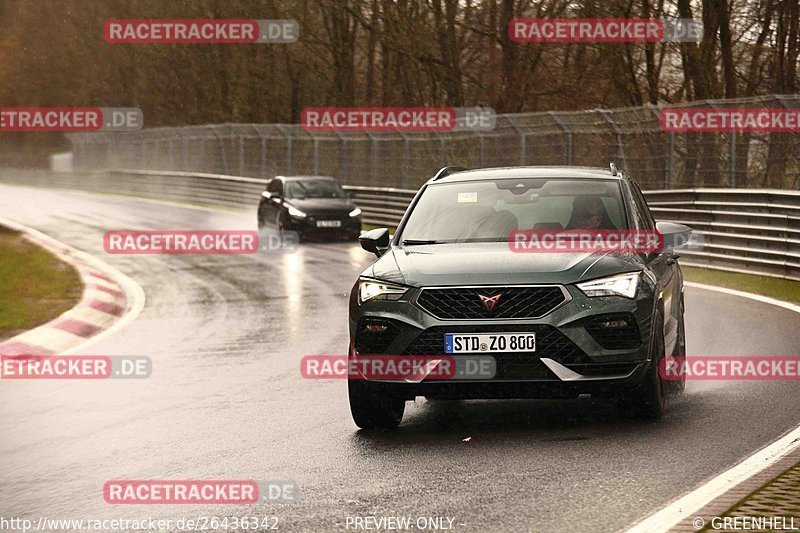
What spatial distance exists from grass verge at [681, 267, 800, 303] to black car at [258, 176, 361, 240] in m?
9.95

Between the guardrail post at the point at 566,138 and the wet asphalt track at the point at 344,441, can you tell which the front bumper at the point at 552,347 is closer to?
the wet asphalt track at the point at 344,441

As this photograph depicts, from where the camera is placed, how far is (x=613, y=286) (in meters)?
7.93

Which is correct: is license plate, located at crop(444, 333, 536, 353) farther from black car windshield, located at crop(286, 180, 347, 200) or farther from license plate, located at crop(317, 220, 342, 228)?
black car windshield, located at crop(286, 180, 347, 200)

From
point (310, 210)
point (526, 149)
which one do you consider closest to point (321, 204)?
point (310, 210)

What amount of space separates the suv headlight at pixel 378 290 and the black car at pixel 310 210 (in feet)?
68.5

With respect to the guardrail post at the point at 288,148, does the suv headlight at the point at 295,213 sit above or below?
below

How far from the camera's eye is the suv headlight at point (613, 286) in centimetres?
786

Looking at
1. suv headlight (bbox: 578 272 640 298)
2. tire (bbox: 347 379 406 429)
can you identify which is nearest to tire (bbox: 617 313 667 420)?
suv headlight (bbox: 578 272 640 298)

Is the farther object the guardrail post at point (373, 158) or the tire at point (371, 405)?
the guardrail post at point (373, 158)

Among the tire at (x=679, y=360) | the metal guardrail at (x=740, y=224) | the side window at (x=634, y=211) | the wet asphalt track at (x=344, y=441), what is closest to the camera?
the wet asphalt track at (x=344, y=441)

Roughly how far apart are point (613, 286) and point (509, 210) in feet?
4.70

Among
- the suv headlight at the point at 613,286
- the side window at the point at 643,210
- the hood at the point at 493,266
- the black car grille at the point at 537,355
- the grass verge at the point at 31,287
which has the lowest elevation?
the grass verge at the point at 31,287

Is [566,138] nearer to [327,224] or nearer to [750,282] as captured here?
[327,224]

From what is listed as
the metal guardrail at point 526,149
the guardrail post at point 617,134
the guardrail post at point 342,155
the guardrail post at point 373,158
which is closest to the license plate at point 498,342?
the metal guardrail at point 526,149
